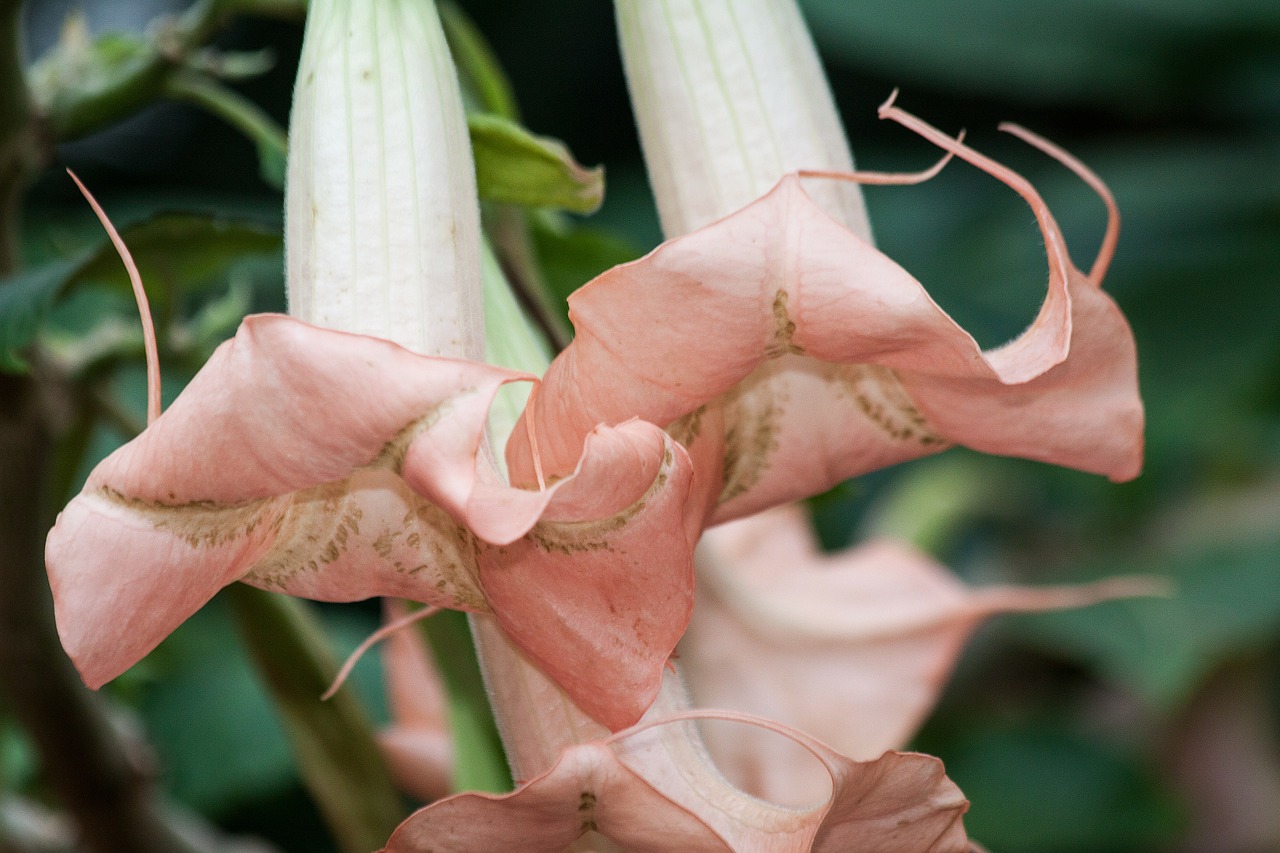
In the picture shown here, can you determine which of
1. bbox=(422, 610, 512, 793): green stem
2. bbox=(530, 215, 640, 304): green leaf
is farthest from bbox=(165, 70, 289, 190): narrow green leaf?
bbox=(422, 610, 512, 793): green stem

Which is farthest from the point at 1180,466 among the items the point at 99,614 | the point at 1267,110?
the point at 99,614

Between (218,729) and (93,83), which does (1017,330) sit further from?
(93,83)

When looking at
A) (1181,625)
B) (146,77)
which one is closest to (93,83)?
(146,77)

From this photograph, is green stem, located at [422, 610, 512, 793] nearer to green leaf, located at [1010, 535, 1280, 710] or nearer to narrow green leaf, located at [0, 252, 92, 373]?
narrow green leaf, located at [0, 252, 92, 373]

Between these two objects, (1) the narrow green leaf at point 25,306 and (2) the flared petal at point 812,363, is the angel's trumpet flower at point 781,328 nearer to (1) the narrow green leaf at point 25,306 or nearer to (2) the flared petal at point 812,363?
(2) the flared petal at point 812,363

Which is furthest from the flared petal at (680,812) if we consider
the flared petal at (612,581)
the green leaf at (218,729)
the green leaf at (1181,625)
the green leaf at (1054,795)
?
the green leaf at (1054,795)

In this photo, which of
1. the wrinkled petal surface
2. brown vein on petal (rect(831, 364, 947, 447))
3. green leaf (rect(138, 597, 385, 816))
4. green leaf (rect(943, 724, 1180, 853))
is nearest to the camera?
the wrinkled petal surface
